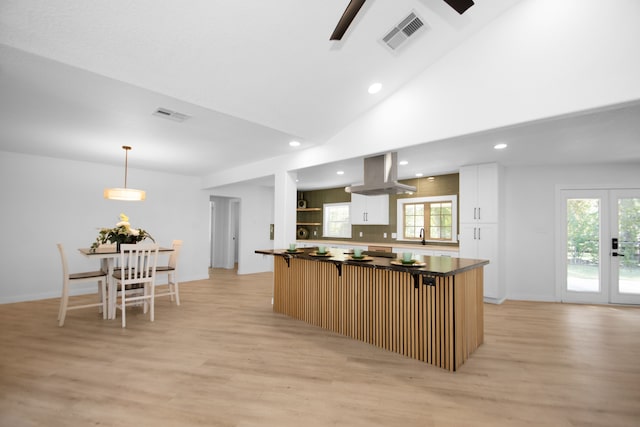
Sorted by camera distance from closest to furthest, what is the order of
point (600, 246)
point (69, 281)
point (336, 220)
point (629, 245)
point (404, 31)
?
point (404, 31)
point (69, 281)
point (629, 245)
point (600, 246)
point (336, 220)

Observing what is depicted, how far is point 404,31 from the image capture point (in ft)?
8.57

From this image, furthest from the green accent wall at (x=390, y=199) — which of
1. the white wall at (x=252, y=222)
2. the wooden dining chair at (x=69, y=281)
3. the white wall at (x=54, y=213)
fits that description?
the wooden dining chair at (x=69, y=281)

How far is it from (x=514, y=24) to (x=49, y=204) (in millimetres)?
7153

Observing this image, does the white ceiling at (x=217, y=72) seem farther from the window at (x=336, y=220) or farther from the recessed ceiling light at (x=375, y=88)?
the window at (x=336, y=220)

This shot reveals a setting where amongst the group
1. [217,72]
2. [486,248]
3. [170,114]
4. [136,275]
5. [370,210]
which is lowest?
[136,275]

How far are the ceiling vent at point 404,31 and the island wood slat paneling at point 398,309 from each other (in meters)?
2.14

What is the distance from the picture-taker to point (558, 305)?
4.95 metres

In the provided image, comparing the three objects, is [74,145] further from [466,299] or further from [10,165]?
[466,299]

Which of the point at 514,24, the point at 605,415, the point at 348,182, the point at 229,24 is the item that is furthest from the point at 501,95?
the point at 348,182

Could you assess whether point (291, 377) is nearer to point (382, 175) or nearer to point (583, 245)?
point (382, 175)

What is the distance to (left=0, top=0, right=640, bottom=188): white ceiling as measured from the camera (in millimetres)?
2064

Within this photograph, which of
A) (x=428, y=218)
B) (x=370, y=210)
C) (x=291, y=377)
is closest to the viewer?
(x=291, y=377)

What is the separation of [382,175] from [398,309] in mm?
1743

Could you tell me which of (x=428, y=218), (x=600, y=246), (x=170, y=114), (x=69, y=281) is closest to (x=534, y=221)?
(x=600, y=246)
